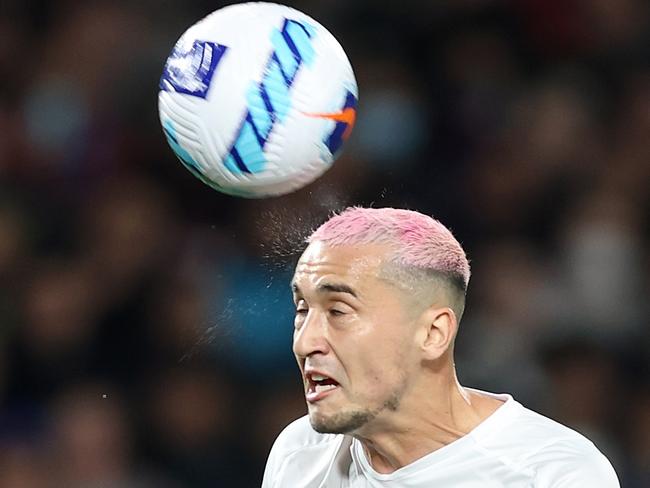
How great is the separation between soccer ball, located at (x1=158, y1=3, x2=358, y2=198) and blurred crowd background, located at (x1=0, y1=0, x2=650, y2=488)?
177 cm

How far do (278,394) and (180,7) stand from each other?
223 centimetres

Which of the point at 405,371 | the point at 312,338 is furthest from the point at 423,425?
the point at 312,338

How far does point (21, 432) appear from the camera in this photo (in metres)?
5.45

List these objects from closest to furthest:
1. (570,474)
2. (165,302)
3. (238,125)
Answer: (570,474)
(238,125)
(165,302)

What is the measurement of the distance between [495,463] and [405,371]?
1.06 feet

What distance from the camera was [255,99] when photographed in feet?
10.5

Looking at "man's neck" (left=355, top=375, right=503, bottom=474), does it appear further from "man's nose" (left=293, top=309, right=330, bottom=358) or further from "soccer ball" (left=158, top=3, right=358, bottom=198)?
"soccer ball" (left=158, top=3, right=358, bottom=198)

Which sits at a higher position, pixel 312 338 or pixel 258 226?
pixel 312 338

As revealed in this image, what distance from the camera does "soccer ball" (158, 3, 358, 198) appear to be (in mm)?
3207

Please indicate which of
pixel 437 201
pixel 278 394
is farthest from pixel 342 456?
pixel 437 201

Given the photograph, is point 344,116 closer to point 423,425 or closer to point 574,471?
point 423,425

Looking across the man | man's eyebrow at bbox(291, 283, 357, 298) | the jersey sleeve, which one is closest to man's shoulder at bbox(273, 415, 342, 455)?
the man

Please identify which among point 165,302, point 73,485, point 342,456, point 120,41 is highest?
point 120,41

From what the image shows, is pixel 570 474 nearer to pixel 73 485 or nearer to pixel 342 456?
pixel 342 456
